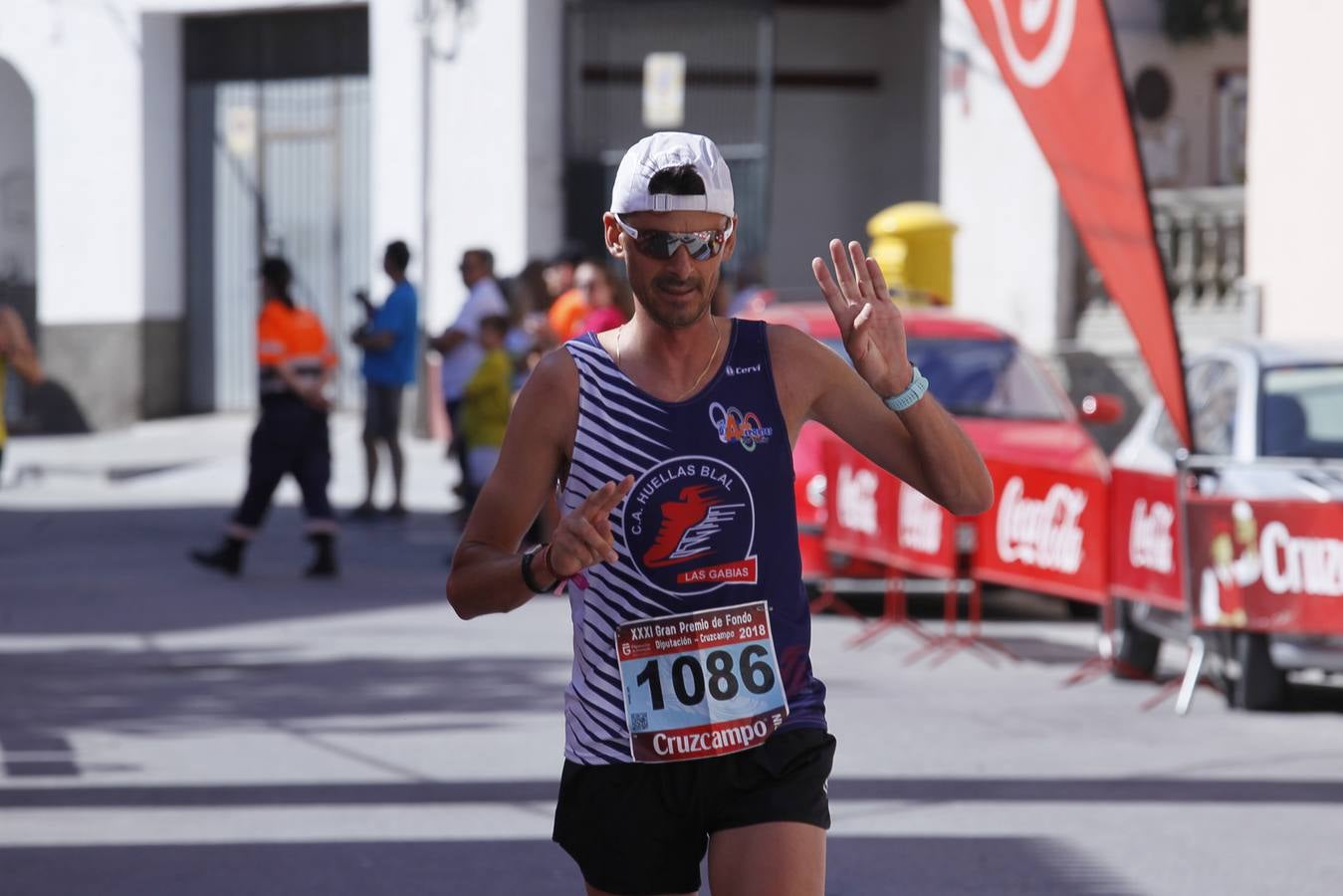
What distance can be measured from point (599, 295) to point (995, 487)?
178 inches

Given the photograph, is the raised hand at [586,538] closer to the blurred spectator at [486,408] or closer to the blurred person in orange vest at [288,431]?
the blurred person in orange vest at [288,431]

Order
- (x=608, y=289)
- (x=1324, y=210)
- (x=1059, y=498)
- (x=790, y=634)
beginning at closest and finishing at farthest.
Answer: (x=790, y=634)
(x=1059, y=498)
(x=608, y=289)
(x=1324, y=210)

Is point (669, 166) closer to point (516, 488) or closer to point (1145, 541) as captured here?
point (516, 488)

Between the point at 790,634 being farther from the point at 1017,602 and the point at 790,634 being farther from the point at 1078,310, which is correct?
the point at 1078,310

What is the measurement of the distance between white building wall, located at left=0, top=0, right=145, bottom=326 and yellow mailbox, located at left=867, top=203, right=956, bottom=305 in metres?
10.7

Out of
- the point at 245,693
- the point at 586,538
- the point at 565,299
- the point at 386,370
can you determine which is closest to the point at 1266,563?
the point at 245,693

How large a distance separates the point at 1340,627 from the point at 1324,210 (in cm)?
891

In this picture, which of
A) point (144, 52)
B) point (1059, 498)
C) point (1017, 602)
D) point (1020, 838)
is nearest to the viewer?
point (1020, 838)

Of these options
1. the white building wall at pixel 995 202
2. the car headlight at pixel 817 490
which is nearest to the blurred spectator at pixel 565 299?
the car headlight at pixel 817 490

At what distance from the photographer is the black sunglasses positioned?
3898 millimetres

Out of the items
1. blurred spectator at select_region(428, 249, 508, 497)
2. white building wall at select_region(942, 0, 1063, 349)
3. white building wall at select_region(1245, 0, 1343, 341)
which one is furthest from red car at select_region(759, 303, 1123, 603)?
white building wall at select_region(942, 0, 1063, 349)

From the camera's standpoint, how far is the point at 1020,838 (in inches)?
285

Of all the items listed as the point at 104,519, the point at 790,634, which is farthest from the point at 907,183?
the point at 790,634

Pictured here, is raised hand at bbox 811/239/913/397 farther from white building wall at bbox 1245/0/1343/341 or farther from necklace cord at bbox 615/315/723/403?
white building wall at bbox 1245/0/1343/341
